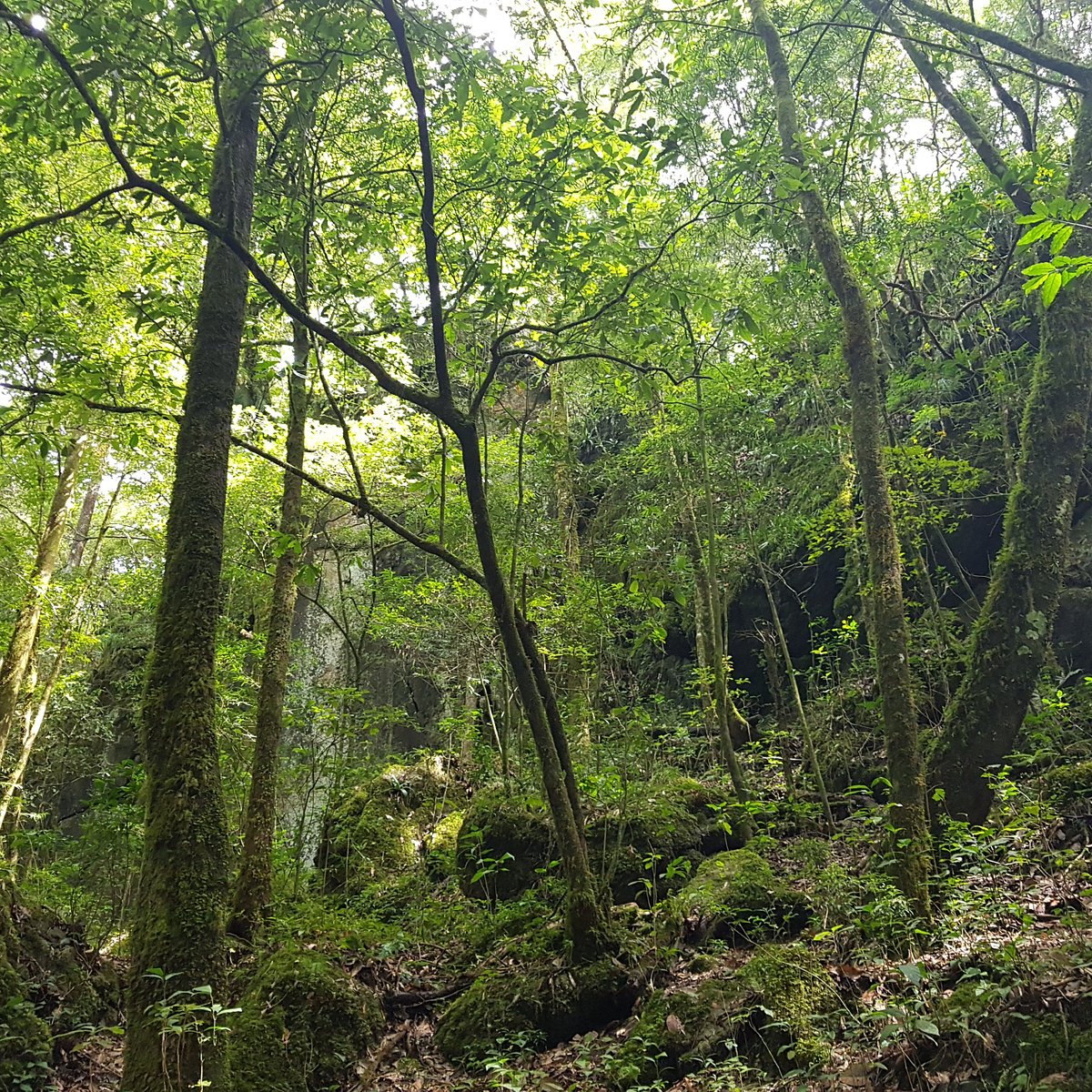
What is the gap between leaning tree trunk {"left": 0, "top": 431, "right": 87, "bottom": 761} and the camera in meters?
10.2

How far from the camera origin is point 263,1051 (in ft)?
13.2

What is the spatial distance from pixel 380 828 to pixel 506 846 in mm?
2922

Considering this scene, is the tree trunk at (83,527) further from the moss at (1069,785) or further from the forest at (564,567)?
the moss at (1069,785)

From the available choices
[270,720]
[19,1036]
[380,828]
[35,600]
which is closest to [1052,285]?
[19,1036]

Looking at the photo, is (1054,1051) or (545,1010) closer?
(1054,1051)

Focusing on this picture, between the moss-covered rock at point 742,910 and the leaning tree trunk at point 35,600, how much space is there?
31.7ft

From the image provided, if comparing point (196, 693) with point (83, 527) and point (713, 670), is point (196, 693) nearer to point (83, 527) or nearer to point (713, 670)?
point (713, 670)

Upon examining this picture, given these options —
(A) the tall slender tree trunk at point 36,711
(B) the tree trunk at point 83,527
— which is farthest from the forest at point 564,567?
(B) the tree trunk at point 83,527

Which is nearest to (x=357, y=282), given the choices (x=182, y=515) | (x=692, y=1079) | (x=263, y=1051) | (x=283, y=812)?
(x=182, y=515)

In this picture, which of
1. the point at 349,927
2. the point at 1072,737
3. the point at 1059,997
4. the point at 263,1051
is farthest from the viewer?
the point at 1072,737

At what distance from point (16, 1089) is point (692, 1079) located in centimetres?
335

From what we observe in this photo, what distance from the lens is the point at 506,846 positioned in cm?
776

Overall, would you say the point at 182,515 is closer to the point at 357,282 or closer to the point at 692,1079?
the point at 357,282

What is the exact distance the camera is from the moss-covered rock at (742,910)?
5.13 meters
